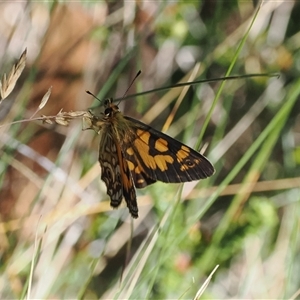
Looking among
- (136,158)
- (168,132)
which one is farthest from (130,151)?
(168,132)

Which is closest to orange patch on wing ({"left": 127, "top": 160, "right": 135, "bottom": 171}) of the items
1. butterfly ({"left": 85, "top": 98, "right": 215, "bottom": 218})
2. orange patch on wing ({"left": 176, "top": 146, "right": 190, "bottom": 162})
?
butterfly ({"left": 85, "top": 98, "right": 215, "bottom": 218})

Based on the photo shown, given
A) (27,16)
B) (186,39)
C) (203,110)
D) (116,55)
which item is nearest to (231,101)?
(203,110)

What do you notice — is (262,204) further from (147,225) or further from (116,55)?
(116,55)

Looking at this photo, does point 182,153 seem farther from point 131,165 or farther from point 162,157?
point 131,165

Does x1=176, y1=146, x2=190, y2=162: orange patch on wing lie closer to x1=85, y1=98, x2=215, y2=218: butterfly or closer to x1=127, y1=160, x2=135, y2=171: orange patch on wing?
x1=85, y1=98, x2=215, y2=218: butterfly

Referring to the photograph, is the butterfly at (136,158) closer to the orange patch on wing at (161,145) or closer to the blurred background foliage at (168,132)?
the orange patch on wing at (161,145)

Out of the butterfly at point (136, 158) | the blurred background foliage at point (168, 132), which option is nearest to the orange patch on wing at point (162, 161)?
the butterfly at point (136, 158)
